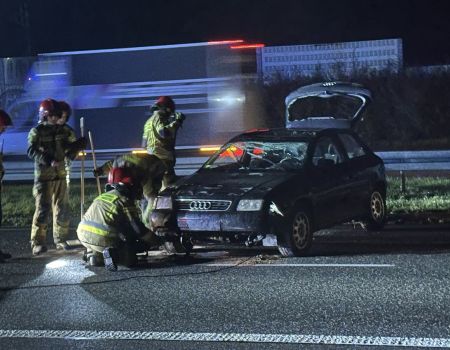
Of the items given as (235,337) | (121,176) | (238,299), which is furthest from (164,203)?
(235,337)

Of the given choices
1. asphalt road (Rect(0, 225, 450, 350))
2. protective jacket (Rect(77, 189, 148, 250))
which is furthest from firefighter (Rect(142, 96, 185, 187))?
protective jacket (Rect(77, 189, 148, 250))

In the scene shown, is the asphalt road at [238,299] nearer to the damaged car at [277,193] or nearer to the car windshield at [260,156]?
the damaged car at [277,193]

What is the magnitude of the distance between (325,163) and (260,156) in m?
0.79

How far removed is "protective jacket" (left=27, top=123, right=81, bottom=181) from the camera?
10.4 m

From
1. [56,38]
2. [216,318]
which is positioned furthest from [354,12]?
[216,318]

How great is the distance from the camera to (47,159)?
10.4m

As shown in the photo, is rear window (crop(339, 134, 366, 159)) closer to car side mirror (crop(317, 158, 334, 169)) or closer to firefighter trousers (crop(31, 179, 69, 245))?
car side mirror (crop(317, 158, 334, 169))

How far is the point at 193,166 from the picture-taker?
59.5 ft

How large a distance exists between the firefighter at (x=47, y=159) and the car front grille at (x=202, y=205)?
5.68 feet

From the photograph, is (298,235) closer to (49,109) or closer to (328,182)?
(328,182)

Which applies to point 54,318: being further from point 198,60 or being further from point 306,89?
point 198,60

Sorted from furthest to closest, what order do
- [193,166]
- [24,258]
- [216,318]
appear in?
[193,166], [24,258], [216,318]

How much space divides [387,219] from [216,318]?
6007 millimetres

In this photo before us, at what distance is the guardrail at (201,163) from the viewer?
1638 cm
